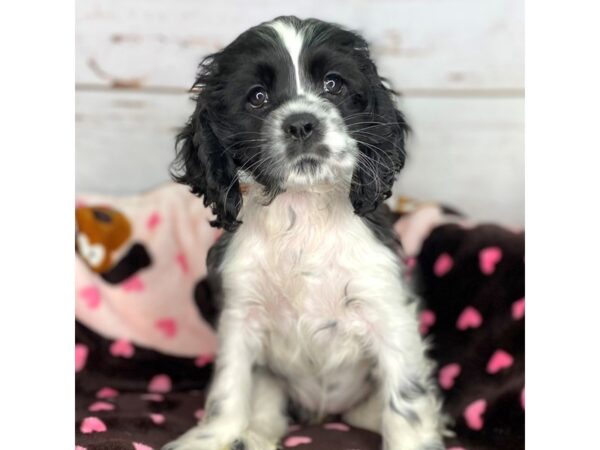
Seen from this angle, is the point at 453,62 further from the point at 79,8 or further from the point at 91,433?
the point at 91,433

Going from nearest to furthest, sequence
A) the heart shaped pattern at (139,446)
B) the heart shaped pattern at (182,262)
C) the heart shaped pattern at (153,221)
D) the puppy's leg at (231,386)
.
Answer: the heart shaped pattern at (139,446)
the puppy's leg at (231,386)
the heart shaped pattern at (182,262)
the heart shaped pattern at (153,221)

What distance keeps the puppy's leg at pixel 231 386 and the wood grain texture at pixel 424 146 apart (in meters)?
1.68

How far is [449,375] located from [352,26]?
1839 millimetres

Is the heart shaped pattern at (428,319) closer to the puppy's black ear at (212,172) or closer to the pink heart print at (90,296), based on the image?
the puppy's black ear at (212,172)

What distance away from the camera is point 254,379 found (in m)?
2.75

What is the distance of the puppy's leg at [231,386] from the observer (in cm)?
246

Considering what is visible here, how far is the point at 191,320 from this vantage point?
11.2 feet

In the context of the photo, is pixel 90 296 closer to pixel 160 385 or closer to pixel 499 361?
pixel 160 385

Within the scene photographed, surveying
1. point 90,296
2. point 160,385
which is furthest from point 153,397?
point 90,296

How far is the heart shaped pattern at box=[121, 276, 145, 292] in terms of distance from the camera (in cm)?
340

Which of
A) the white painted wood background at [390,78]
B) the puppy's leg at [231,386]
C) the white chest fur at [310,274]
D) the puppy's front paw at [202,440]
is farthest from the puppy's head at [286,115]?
the white painted wood background at [390,78]

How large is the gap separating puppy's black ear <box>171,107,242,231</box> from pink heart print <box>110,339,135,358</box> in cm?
110

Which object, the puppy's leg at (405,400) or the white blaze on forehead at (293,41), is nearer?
the white blaze on forehead at (293,41)
